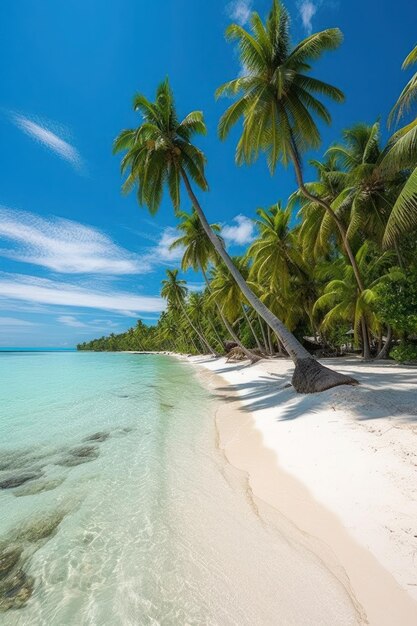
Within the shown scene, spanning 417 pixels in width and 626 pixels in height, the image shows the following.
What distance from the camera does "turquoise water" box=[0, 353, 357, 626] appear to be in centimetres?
224

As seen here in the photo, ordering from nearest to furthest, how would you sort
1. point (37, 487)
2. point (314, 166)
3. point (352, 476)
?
1. point (352, 476)
2. point (37, 487)
3. point (314, 166)

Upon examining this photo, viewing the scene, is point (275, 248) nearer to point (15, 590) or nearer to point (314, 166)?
point (314, 166)

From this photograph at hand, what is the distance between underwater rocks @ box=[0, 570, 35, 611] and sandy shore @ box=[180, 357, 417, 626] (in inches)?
98.0

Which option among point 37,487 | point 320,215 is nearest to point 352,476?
point 37,487

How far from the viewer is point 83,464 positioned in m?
5.25

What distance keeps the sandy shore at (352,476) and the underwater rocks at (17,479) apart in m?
3.19

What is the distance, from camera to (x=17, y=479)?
15.7ft

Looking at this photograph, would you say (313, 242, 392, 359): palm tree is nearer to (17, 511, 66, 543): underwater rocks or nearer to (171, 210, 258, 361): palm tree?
(171, 210, 258, 361): palm tree

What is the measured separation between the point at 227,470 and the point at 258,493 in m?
0.89

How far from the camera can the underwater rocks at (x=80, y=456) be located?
536 centimetres

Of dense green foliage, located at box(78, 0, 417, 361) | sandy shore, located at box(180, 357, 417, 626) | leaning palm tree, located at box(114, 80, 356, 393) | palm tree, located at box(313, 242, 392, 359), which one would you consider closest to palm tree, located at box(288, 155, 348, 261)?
dense green foliage, located at box(78, 0, 417, 361)

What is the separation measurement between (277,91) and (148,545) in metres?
13.7

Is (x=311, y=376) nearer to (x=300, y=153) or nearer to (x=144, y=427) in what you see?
(x=144, y=427)

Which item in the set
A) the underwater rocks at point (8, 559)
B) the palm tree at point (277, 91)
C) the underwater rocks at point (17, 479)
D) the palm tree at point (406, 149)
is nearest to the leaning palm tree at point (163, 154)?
the palm tree at point (277, 91)
